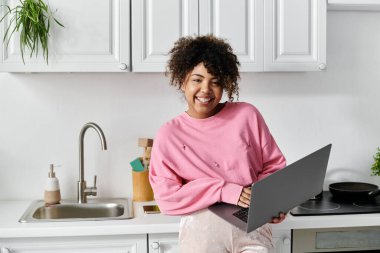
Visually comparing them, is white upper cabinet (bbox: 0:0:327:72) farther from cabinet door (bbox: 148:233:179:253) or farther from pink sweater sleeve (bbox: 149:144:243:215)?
cabinet door (bbox: 148:233:179:253)

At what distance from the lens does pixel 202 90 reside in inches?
77.0

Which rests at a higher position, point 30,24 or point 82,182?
point 30,24

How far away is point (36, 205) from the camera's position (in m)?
2.56

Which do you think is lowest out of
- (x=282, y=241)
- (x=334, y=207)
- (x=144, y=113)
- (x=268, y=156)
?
(x=282, y=241)

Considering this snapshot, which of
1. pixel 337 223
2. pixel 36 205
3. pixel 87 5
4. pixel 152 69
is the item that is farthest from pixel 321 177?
pixel 36 205

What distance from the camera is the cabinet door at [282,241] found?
2.28 meters

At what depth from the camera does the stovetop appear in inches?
91.7

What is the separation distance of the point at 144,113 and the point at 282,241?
929 millimetres

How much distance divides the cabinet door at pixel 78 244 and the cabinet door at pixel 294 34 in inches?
37.3

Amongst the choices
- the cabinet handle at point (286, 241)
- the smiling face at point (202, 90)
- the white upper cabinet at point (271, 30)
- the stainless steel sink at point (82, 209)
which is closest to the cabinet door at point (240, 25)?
the white upper cabinet at point (271, 30)

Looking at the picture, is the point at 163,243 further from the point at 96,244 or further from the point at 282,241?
the point at 282,241

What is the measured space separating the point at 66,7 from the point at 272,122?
1162 mm

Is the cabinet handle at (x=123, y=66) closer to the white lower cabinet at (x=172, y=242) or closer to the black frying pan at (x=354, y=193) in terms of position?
the white lower cabinet at (x=172, y=242)

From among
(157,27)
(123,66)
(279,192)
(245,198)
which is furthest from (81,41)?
(279,192)
